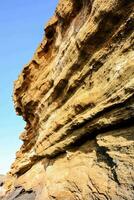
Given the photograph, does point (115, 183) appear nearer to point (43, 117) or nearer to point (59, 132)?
point (59, 132)

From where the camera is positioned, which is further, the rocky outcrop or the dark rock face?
the dark rock face

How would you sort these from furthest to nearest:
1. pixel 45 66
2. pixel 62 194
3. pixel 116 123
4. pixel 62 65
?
pixel 45 66 < pixel 62 65 < pixel 62 194 < pixel 116 123

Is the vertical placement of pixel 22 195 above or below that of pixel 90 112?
below

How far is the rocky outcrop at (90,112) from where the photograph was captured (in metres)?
12.5

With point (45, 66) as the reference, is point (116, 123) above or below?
below

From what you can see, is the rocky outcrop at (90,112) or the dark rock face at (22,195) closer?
the rocky outcrop at (90,112)

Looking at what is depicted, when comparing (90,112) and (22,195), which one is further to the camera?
(22,195)

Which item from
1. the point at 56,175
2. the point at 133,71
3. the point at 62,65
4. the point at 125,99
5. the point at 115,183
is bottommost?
the point at 115,183

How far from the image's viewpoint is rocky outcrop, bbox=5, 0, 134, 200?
40.9 feet

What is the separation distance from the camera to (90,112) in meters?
14.5

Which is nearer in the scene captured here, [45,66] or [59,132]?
[59,132]

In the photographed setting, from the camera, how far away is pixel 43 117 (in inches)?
902

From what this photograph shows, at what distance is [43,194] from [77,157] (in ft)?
13.0

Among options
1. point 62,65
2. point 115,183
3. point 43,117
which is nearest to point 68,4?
point 62,65
